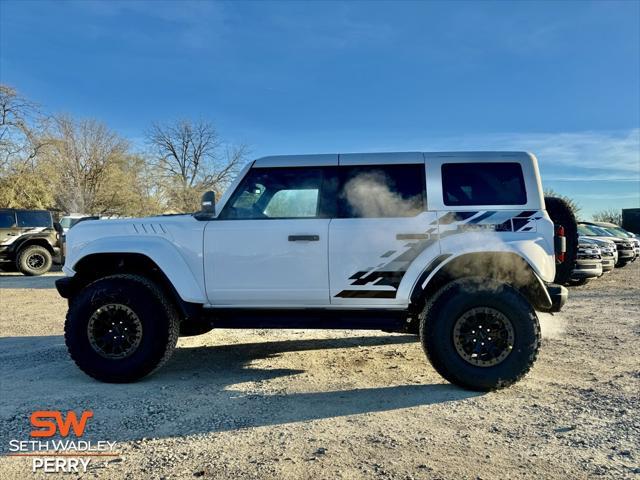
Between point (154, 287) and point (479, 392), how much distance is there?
3.06m

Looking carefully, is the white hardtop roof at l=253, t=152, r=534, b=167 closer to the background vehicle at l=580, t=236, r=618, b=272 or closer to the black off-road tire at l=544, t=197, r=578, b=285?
the black off-road tire at l=544, t=197, r=578, b=285

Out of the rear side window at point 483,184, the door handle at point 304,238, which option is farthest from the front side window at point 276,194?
the rear side window at point 483,184

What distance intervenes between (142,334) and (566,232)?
4.21 metres

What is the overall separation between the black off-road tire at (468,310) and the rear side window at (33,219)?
14.3 metres

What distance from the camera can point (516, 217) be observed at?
394 centimetres

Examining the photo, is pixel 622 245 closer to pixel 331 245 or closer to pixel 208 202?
pixel 331 245

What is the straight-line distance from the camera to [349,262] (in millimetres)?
3992

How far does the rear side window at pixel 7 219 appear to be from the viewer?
13.6m

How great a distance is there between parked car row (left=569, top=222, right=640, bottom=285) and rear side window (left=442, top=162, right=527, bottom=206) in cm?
356

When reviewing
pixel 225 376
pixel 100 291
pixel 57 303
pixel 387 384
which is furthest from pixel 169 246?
pixel 57 303

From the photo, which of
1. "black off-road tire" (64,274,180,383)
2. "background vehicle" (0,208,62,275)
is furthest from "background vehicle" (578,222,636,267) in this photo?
"background vehicle" (0,208,62,275)

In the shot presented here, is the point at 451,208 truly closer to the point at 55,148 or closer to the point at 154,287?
the point at 154,287

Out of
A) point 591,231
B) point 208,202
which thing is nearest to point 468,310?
point 208,202

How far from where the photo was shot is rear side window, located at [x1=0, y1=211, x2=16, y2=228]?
13615mm
